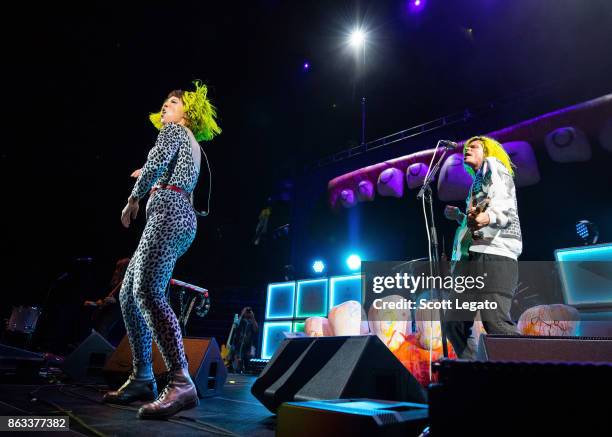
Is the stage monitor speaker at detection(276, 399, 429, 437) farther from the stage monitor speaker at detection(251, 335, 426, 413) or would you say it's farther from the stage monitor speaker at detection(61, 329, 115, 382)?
the stage monitor speaker at detection(61, 329, 115, 382)

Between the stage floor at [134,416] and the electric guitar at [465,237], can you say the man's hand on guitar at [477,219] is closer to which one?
the electric guitar at [465,237]

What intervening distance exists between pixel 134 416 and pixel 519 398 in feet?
5.98

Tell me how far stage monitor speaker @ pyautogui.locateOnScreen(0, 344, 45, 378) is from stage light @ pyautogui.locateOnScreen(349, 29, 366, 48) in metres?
8.57

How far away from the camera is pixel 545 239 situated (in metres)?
7.43

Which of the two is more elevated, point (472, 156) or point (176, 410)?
point (472, 156)

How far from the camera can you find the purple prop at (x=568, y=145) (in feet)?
20.7

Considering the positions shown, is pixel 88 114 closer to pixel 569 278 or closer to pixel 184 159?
pixel 184 159

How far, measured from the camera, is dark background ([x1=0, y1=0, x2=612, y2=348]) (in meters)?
6.35

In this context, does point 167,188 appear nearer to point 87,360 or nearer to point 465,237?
point 465,237

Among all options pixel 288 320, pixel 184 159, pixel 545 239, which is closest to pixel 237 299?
pixel 288 320

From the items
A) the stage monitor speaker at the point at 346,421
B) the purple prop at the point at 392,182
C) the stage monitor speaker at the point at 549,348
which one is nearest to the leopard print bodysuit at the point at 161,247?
the stage monitor speaker at the point at 346,421

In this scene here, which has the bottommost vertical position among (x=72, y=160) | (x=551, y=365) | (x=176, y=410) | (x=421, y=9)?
(x=176, y=410)

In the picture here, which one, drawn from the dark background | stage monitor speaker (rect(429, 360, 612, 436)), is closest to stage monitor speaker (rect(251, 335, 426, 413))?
stage monitor speaker (rect(429, 360, 612, 436))

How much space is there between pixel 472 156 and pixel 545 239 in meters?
5.69
